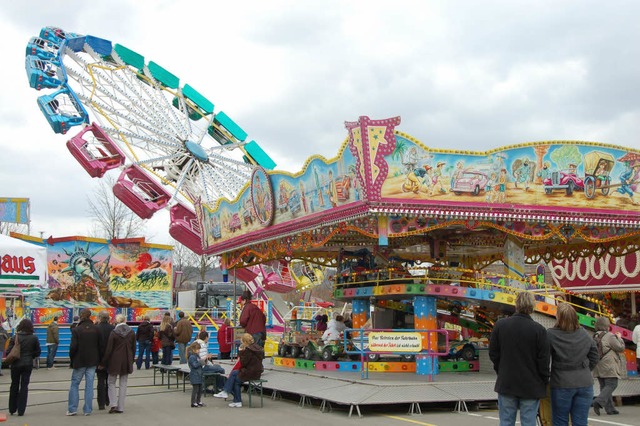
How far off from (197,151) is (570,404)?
30.4 m

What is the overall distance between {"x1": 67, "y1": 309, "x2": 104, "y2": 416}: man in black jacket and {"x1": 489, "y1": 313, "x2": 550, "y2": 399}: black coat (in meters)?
7.48

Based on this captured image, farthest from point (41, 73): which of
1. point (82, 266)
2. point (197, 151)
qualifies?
point (82, 266)

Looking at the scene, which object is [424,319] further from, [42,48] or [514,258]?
[42,48]

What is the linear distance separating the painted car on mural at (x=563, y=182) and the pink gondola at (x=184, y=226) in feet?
62.5

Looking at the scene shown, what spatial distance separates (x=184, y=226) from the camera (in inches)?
1256

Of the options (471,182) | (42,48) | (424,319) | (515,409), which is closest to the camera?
(515,409)

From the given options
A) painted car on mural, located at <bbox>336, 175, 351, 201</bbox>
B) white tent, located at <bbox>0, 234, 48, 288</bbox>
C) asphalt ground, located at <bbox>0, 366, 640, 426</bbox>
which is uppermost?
painted car on mural, located at <bbox>336, 175, 351, 201</bbox>

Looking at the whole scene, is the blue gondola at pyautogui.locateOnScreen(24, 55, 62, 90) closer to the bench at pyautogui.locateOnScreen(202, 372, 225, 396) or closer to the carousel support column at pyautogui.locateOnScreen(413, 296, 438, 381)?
the bench at pyautogui.locateOnScreen(202, 372, 225, 396)

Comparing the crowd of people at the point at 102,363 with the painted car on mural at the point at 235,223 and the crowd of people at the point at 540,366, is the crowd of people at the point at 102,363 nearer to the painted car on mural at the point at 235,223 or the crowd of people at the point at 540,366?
the crowd of people at the point at 540,366

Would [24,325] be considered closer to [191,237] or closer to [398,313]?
[398,313]

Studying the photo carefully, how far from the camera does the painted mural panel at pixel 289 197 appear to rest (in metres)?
15.1

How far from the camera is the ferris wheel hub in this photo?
117 feet

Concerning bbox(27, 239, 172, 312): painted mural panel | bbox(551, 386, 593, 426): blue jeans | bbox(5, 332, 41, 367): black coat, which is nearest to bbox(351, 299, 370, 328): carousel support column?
bbox(5, 332, 41, 367): black coat

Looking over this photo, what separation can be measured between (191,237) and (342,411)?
826 inches
